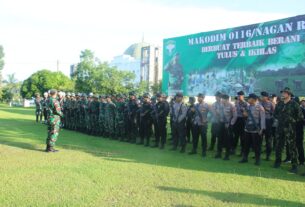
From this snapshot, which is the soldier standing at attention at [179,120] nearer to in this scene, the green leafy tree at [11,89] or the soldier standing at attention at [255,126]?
the soldier standing at attention at [255,126]

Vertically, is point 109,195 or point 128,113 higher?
point 128,113

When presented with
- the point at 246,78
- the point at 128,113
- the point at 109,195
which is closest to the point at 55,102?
the point at 128,113

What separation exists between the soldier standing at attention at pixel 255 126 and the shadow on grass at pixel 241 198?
9.66 feet

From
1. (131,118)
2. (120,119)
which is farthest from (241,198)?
(120,119)

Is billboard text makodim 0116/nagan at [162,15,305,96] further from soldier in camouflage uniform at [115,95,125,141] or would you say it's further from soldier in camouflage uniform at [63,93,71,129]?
soldier in camouflage uniform at [115,95,125,141]

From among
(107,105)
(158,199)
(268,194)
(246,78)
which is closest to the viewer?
(158,199)

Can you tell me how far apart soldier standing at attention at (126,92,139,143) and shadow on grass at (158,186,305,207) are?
20.9 feet

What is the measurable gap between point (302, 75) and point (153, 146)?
6.97 metres

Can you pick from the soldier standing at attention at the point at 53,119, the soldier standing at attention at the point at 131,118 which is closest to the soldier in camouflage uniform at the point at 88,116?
the soldier standing at attention at the point at 131,118

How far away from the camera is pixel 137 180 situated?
22.1ft

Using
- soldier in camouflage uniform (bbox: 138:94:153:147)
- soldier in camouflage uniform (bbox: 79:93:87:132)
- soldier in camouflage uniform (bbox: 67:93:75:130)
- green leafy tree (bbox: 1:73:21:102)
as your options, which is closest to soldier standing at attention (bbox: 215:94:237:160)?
soldier in camouflage uniform (bbox: 138:94:153:147)

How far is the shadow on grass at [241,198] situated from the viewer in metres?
5.55

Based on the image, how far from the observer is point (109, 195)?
576 centimetres

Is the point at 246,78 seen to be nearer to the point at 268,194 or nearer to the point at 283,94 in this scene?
the point at 283,94
